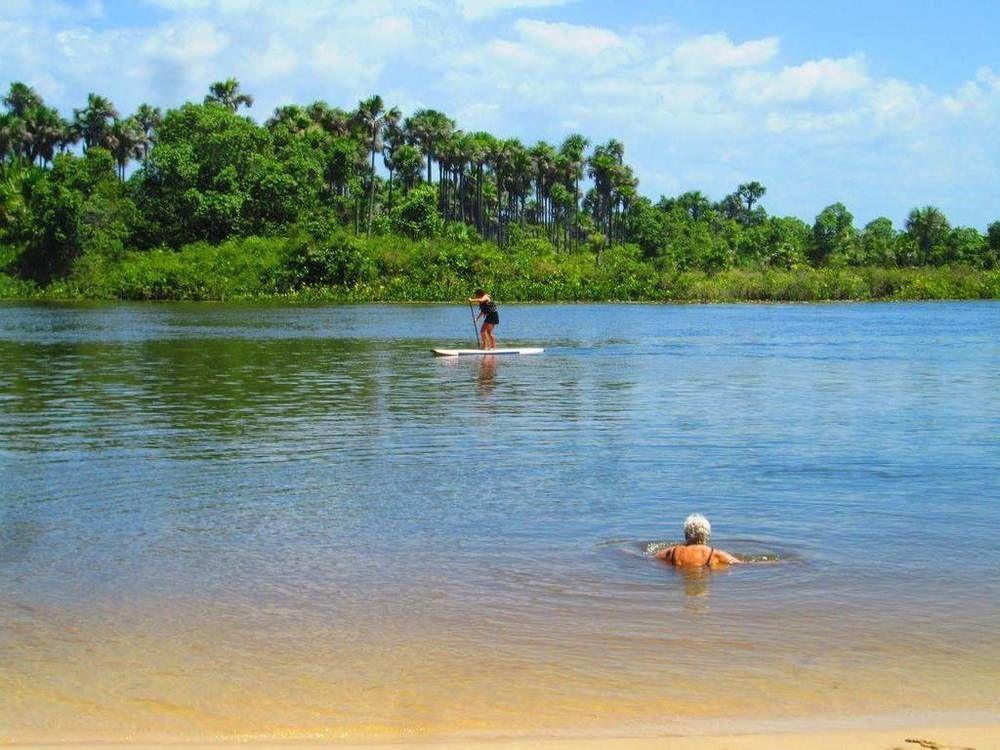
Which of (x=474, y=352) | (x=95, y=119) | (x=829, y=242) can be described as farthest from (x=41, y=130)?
(x=474, y=352)

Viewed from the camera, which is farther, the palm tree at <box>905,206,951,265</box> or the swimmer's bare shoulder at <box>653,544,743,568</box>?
the palm tree at <box>905,206,951,265</box>

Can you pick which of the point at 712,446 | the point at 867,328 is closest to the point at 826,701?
the point at 712,446

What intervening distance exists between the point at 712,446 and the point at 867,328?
41.5m

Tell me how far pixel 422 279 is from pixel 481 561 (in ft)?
274

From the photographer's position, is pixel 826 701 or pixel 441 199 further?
pixel 441 199

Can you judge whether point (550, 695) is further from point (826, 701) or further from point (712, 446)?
point (712, 446)

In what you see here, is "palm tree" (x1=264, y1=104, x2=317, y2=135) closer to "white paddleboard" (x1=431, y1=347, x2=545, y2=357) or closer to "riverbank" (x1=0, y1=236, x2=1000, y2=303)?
"riverbank" (x1=0, y1=236, x2=1000, y2=303)

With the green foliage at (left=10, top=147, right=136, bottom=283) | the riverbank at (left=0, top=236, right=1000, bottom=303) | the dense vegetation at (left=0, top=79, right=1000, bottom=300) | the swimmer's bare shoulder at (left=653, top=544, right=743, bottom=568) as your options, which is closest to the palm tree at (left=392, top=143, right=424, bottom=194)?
the dense vegetation at (left=0, top=79, right=1000, bottom=300)

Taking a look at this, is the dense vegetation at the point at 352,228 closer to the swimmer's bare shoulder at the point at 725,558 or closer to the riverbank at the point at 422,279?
the riverbank at the point at 422,279

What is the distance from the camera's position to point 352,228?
10588 cm

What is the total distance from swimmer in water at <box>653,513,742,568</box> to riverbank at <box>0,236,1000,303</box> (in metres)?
79.9

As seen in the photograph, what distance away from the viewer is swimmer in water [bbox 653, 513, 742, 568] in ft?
33.1

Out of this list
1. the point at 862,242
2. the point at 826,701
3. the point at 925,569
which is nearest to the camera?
the point at 826,701

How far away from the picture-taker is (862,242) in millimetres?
A: 119875
